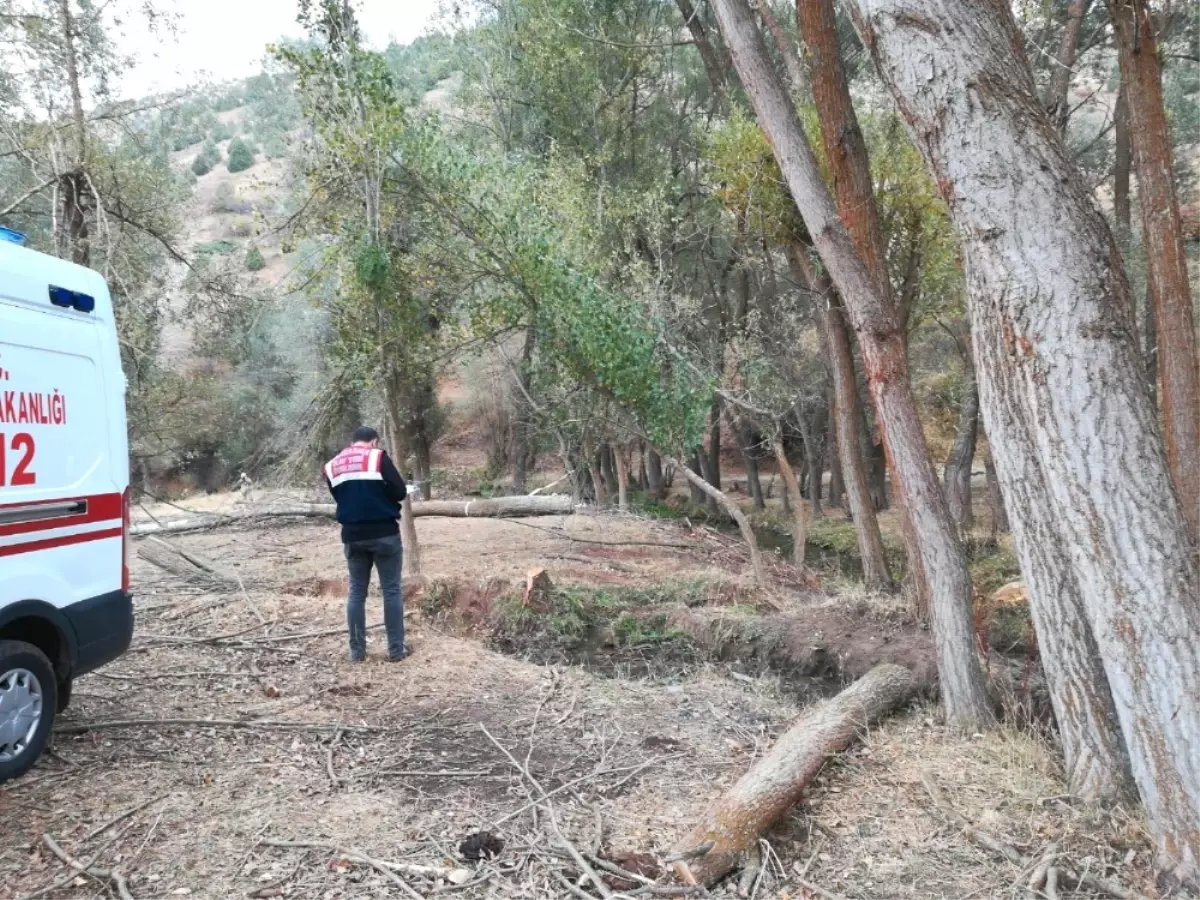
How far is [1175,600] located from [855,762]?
2.15 meters

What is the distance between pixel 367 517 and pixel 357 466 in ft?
1.34

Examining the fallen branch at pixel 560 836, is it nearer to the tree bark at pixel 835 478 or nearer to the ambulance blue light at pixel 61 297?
the ambulance blue light at pixel 61 297

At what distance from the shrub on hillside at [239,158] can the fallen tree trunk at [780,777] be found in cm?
5693

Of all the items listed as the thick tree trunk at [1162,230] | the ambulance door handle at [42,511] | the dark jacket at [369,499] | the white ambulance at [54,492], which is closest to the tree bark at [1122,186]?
the thick tree trunk at [1162,230]

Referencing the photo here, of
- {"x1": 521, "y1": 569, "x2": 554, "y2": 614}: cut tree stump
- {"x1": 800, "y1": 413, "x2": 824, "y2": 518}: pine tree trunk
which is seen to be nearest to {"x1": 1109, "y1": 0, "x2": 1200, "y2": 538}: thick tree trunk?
{"x1": 521, "y1": 569, "x2": 554, "y2": 614}: cut tree stump

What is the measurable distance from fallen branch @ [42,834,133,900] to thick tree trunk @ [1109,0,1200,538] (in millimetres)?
8691

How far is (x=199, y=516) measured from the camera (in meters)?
14.5

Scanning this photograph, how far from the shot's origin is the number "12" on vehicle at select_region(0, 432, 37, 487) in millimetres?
3982

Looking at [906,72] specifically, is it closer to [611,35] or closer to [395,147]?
[395,147]

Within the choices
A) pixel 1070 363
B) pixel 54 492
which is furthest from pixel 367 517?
pixel 1070 363

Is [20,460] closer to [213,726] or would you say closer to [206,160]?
[213,726]

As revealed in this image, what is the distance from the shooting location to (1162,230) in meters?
8.05

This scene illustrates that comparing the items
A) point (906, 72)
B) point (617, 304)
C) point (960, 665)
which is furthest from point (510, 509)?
point (906, 72)

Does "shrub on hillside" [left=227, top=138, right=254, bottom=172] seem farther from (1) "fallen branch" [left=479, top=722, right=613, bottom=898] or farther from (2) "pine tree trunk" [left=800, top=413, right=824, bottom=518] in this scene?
(1) "fallen branch" [left=479, top=722, right=613, bottom=898]
